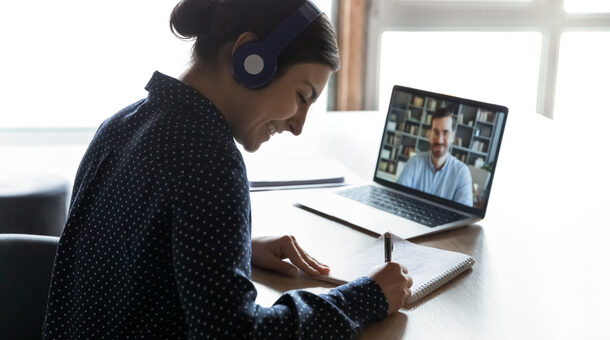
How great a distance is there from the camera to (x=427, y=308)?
41.1 inches

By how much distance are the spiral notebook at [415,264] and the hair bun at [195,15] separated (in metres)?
0.43

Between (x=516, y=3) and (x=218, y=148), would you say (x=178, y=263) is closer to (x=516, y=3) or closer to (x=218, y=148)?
(x=218, y=148)

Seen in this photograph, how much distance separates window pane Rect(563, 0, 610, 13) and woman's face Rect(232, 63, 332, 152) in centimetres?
280

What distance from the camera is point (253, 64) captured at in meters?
0.98

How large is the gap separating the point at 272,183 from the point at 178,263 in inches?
33.2

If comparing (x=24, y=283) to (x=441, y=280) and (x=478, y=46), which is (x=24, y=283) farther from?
(x=478, y=46)

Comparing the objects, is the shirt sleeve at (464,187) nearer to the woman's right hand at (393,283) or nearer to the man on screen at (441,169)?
the man on screen at (441,169)

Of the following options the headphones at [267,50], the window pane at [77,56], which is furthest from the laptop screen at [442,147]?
the window pane at [77,56]

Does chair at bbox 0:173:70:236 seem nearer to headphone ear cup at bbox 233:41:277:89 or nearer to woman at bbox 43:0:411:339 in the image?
woman at bbox 43:0:411:339

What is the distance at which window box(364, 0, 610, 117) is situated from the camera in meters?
3.33

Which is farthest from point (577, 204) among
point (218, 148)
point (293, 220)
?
point (218, 148)

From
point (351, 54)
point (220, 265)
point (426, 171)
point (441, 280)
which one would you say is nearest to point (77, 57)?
point (351, 54)

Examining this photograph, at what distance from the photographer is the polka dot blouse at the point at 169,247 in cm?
84

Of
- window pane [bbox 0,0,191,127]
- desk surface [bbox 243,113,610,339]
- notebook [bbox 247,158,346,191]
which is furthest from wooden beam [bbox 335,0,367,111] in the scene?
notebook [bbox 247,158,346,191]
